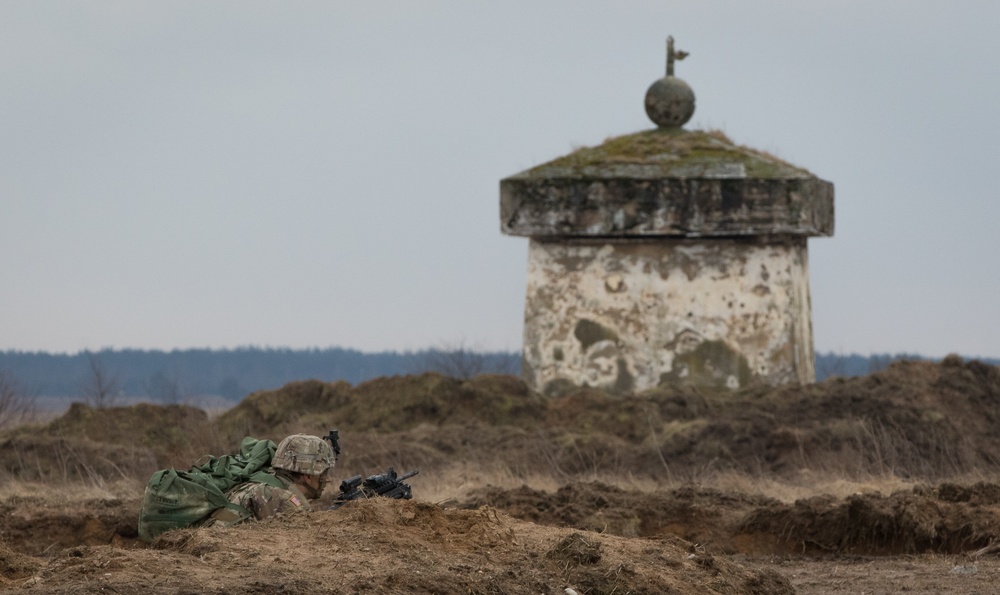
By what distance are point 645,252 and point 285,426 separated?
4125 millimetres

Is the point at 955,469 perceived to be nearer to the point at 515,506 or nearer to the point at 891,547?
the point at 891,547

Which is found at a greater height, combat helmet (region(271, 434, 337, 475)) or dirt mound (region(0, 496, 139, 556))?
combat helmet (region(271, 434, 337, 475))

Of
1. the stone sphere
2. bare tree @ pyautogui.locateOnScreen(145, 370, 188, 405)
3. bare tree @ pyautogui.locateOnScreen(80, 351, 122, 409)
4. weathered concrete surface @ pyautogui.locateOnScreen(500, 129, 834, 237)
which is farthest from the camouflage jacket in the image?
bare tree @ pyautogui.locateOnScreen(80, 351, 122, 409)

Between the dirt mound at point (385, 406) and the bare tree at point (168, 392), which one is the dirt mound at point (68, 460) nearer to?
the dirt mound at point (385, 406)

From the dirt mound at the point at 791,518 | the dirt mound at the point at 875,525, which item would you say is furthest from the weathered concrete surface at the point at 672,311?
the dirt mound at the point at 875,525

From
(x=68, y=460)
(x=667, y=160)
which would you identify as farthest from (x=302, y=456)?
(x=667, y=160)

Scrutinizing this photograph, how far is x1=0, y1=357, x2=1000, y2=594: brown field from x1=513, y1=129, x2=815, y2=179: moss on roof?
→ 7.20 feet

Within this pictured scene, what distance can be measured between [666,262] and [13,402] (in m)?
12.4

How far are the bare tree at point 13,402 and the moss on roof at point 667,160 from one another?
7990mm

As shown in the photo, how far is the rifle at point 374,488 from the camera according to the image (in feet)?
27.7

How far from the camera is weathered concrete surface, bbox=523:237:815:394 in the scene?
16453 millimetres

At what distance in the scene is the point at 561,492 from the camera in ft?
38.5

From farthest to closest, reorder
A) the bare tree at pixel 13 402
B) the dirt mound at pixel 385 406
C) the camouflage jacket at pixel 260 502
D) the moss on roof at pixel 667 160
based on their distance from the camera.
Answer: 1. the bare tree at pixel 13 402
2. the dirt mound at pixel 385 406
3. the moss on roof at pixel 667 160
4. the camouflage jacket at pixel 260 502

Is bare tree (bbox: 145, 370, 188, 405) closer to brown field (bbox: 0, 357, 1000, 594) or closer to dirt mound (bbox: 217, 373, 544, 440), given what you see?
dirt mound (bbox: 217, 373, 544, 440)
